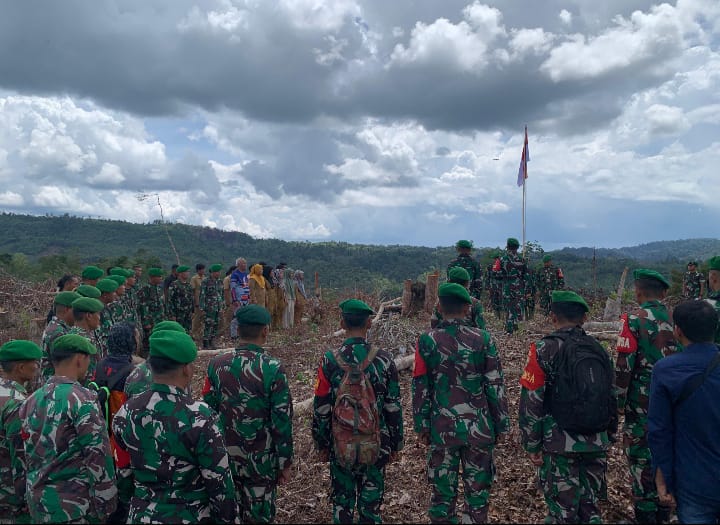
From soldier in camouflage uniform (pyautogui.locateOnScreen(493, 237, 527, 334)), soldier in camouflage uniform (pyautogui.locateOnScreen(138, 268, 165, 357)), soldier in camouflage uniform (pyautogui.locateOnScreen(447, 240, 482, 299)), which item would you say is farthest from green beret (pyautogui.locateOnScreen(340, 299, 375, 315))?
soldier in camouflage uniform (pyautogui.locateOnScreen(138, 268, 165, 357))

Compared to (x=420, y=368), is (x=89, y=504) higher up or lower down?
lower down

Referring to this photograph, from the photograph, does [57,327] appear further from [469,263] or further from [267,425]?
[469,263]

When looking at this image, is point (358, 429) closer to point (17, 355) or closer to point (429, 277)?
point (17, 355)

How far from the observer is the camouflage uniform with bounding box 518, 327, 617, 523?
328 cm

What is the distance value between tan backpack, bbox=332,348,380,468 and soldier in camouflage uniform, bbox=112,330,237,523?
34.7 inches

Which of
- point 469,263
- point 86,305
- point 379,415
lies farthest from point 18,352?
point 469,263

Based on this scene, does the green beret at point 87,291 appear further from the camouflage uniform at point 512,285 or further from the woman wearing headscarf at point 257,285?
the camouflage uniform at point 512,285

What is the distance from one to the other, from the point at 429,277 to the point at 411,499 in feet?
24.6

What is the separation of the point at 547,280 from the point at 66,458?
1330 centimetres

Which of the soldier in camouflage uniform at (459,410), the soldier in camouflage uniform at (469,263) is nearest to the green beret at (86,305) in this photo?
the soldier in camouflage uniform at (459,410)

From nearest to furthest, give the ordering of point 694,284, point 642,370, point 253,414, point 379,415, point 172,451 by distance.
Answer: point 172,451 < point 253,414 < point 379,415 < point 642,370 < point 694,284

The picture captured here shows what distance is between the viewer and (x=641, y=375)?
381cm

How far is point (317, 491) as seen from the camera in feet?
16.2

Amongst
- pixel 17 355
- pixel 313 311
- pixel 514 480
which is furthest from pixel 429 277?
pixel 17 355
